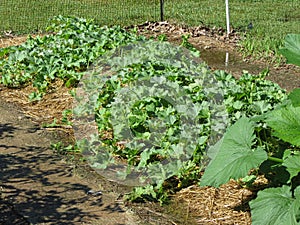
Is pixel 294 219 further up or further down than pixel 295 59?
further down

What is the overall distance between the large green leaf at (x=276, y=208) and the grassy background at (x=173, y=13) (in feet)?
17.6

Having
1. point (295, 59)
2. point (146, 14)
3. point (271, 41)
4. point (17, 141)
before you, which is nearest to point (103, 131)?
Answer: point (17, 141)

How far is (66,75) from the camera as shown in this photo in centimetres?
637

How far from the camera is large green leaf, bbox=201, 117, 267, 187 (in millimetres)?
3418

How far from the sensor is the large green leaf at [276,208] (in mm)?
3238

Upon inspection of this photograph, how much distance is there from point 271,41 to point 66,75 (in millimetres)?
3399

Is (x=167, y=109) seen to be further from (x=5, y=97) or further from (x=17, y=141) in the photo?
(x=5, y=97)

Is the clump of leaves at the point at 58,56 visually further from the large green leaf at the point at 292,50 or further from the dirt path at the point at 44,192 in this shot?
the large green leaf at the point at 292,50

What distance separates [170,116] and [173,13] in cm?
711

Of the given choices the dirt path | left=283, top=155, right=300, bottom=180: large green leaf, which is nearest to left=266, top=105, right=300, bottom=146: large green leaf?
left=283, top=155, right=300, bottom=180: large green leaf

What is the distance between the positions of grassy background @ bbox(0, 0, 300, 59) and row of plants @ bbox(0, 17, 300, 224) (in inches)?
113

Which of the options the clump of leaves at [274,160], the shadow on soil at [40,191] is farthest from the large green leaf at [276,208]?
the shadow on soil at [40,191]

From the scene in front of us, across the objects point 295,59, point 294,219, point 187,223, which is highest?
point 295,59

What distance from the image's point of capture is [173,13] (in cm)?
1166
